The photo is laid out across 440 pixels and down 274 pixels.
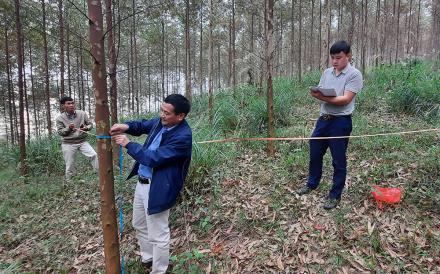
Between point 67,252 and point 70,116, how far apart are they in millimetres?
3132

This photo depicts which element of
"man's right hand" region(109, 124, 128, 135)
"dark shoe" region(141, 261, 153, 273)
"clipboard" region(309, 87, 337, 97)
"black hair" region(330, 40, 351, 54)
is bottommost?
"dark shoe" region(141, 261, 153, 273)

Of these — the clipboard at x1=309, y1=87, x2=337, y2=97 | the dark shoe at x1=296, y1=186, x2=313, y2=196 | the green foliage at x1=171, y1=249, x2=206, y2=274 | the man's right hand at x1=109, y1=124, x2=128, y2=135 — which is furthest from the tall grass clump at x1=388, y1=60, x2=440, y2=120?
the man's right hand at x1=109, y1=124, x2=128, y2=135

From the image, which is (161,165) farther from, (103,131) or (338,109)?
(338,109)

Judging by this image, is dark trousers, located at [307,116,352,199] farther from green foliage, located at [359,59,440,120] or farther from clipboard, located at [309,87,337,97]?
green foliage, located at [359,59,440,120]

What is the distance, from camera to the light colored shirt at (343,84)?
9.97ft

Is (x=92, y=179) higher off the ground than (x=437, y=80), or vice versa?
(x=437, y=80)

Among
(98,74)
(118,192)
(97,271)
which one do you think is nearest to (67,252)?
(97,271)

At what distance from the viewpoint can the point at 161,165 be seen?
2.42 m

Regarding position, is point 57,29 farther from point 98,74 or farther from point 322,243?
point 322,243

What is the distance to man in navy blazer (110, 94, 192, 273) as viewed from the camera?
2.32 metres

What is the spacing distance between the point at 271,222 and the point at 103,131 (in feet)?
7.13

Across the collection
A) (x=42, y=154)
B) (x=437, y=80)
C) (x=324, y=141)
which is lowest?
(x=42, y=154)

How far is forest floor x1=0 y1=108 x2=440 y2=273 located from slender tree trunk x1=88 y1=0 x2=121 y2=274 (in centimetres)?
72

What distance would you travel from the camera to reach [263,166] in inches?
185
